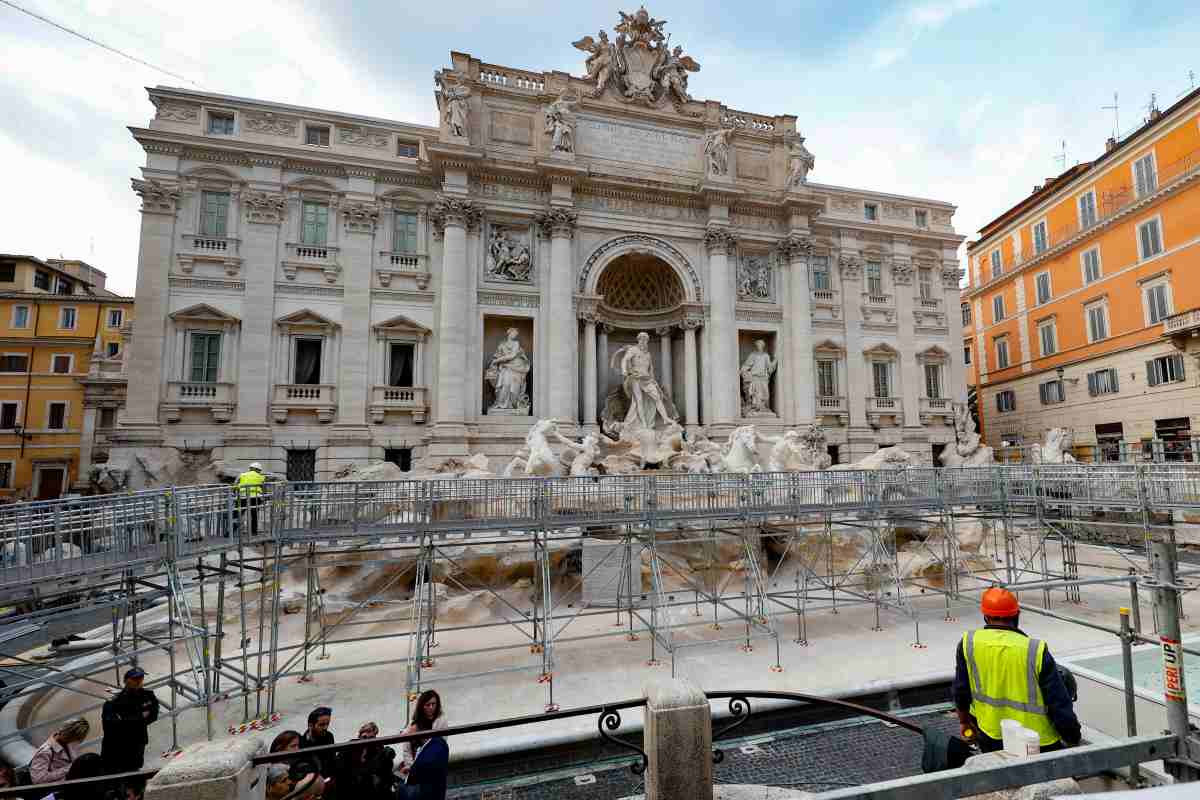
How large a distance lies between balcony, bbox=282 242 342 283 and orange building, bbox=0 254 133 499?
15.8m

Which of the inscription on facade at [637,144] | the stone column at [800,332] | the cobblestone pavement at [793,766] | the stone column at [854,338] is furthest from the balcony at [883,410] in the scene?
the cobblestone pavement at [793,766]

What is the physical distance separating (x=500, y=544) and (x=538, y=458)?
3357 mm

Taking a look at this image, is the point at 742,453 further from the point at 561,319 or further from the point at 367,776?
the point at 367,776

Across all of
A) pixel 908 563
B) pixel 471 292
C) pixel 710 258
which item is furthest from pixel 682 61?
pixel 908 563

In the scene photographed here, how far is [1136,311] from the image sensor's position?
81.6 feet

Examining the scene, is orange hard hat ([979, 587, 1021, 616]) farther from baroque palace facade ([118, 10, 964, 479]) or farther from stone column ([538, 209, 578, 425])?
Answer: stone column ([538, 209, 578, 425])

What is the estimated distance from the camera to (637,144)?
77.3ft

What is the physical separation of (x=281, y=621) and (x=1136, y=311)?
35044 mm

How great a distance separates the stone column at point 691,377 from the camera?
76.4 feet

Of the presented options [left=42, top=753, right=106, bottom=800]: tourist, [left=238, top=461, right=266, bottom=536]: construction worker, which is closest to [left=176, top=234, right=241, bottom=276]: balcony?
[left=238, top=461, right=266, bottom=536]: construction worker

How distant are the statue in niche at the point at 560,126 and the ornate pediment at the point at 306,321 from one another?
11.0 meters

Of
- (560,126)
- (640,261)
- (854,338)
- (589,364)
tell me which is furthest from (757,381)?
(560,126)

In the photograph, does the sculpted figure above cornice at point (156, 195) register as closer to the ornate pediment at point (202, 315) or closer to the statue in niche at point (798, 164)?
the ornate pediment at point (202, 315)

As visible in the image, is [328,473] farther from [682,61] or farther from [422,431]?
[682,61]
